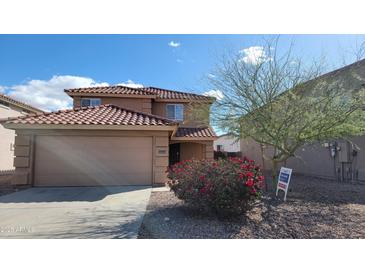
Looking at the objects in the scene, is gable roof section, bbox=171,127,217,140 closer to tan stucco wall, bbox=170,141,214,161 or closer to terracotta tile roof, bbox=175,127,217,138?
terracotta tile roof, bbox=175,127,217,138

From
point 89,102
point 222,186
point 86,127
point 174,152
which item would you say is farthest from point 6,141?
point 222,186

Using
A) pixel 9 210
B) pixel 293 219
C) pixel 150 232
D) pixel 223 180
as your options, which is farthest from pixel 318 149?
pixel 9 210

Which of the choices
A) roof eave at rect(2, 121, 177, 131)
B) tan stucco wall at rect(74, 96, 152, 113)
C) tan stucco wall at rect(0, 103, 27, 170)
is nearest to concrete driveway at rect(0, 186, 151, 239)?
roof eave at rect(2, 121, 177, 131)

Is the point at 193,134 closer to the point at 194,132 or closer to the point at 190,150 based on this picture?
the point at 194,132

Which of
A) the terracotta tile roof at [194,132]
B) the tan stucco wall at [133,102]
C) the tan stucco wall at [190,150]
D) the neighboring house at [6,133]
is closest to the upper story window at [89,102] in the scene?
the tan stucco wall at [133,102]

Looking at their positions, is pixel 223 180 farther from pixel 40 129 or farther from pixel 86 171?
pixel 40 129

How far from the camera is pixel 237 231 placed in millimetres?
4656

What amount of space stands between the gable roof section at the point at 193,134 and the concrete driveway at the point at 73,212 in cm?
529

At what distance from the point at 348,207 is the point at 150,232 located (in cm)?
555

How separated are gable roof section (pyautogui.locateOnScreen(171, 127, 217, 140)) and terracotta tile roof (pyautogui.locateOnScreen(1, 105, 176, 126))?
10.8ft

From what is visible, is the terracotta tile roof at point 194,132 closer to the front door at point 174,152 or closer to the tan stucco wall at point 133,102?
the front door at point 174,152

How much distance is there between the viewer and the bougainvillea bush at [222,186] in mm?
5039

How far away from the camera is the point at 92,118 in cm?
1045

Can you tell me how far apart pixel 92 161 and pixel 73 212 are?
441 centimetres
